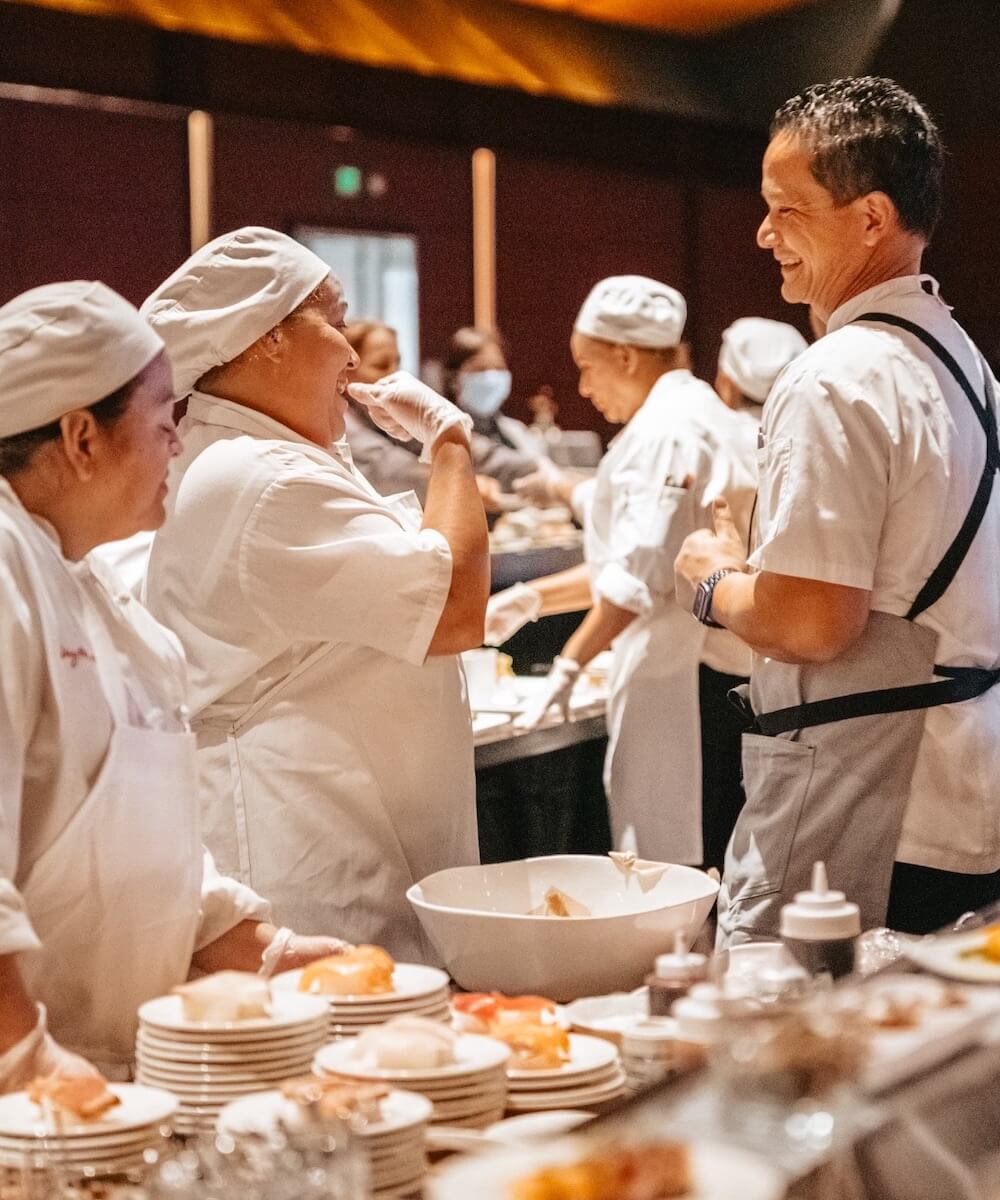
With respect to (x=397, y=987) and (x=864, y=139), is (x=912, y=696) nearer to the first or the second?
(x=864, y=139)

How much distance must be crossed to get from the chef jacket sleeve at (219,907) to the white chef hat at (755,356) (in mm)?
3923

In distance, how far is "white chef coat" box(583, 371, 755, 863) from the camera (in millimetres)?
4523

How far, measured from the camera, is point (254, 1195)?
1145 millimetres

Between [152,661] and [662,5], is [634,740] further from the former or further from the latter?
[662,5]

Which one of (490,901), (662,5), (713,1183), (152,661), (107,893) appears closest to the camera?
(713,1183)

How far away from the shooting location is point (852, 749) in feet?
7.45

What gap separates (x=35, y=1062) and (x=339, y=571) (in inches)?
33.2

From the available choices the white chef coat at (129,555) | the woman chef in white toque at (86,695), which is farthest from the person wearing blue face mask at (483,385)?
the woman chef in white toque at (86,695)

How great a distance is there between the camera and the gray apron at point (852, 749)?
2236mm

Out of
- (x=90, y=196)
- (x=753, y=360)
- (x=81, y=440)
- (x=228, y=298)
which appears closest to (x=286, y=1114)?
(x=81, y=440)

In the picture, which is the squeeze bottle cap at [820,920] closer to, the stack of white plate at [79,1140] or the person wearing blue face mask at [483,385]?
the stack of white plate at [79,1140]

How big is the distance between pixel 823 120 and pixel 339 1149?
5.29 ft

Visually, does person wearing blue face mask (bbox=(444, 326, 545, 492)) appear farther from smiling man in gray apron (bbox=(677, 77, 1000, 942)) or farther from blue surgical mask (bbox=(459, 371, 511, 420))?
smiling man in gray apron (bbox=(677, 77, 1000, 942))

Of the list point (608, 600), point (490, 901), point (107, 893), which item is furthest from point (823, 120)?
point (608, 600)
